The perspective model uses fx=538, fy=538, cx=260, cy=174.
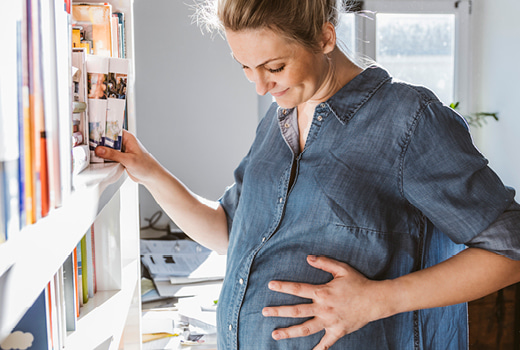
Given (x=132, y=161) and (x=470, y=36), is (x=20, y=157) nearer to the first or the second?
(x=132, y=161)

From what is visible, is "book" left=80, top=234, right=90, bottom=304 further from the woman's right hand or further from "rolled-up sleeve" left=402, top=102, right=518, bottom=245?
"rolled-up sleeve" left=402, top=102, right=518, bottom=245

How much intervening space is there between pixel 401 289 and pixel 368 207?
149 millimetres

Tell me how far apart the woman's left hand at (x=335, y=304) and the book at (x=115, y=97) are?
41cm

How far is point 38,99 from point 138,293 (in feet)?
3.69

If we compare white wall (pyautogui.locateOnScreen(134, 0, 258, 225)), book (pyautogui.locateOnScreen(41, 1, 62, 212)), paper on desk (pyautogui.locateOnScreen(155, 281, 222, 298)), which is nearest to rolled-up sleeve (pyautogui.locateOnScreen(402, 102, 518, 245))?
book (pyautogui.locateOnScreen(41, 1, 62, 212))

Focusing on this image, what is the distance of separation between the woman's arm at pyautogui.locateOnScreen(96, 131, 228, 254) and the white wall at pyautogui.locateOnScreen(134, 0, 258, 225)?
1579 mm

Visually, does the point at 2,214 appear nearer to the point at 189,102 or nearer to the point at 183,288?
the point at 183,288

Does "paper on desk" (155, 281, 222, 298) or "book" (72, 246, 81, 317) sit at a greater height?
"book" (72, 246, 81, 317)

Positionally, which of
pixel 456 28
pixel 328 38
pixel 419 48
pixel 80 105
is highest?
pixel 456 28

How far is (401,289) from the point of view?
91 cm

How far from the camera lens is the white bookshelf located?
0.37m

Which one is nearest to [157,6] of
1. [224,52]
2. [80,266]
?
[224,52]

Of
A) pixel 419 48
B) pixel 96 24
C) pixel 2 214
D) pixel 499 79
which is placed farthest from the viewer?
pixel 419 48

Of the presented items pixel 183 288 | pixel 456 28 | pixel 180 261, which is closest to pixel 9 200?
pixel 183 288
